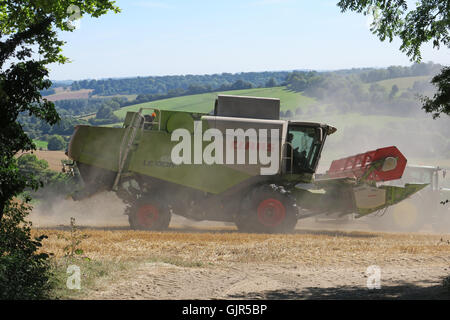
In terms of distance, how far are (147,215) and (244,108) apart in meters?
4.50

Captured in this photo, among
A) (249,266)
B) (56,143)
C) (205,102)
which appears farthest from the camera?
(205,102)

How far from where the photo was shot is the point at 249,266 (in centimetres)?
1152

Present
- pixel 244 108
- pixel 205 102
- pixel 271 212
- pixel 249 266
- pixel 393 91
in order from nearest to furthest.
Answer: pixel 249 266 → pixel 271 212 → pixel 244 108 → pixel 205 102 → pixel 393 91

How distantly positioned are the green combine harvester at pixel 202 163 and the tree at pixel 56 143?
49.0 m

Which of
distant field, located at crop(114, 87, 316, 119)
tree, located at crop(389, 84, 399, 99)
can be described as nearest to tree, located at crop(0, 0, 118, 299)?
distant field, located at crop(114, 87, 316, 119)

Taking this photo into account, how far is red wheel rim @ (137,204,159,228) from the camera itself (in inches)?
655

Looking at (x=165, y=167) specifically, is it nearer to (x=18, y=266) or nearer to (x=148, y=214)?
(x=148, y=214)

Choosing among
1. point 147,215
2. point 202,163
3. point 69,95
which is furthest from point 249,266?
point 69,95

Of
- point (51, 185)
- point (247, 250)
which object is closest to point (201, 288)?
point (247, 250)

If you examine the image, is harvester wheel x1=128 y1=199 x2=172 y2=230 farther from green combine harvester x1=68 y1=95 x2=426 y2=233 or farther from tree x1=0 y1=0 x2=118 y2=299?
tree x1=0 y1=0 x2=118 y2=299

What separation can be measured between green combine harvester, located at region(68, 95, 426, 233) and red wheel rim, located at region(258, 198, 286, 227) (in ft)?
0.10

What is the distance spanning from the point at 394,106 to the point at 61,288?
10084cm

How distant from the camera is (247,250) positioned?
508 inches
